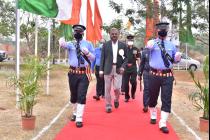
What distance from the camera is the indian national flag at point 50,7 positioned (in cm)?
1123

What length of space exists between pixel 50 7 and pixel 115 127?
12.3 ft

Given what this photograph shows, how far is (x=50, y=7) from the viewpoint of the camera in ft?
38.4

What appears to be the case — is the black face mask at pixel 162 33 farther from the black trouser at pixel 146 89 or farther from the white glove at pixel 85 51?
the black trouser at pixel 146 89

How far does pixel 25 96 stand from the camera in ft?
29.5

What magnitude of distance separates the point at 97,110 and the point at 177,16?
28.7 ft

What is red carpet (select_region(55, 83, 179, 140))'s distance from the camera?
8.58 metres

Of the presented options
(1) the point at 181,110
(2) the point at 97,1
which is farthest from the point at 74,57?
(2) the point at 97,1

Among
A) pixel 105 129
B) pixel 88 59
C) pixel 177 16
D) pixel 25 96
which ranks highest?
pixel 177 16

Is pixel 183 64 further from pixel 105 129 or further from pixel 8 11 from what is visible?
pixel 105 129

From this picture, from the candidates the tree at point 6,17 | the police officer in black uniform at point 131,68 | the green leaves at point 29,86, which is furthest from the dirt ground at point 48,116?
the tree at point 6,17

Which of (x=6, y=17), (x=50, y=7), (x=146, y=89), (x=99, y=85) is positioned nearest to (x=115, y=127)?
(x=146, y=89)

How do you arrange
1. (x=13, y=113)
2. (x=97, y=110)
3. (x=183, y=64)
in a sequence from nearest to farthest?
(x=13, y=113) → (x=97, y=110) → (x=183, y=64)

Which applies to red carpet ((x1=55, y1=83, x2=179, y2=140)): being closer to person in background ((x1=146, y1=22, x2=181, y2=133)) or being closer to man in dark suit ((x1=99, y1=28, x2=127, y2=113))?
person in background ((x1=146, y1=22, x2=181, y2=133))

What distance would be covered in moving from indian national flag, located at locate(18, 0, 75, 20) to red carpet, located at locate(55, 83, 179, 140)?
2472mm
